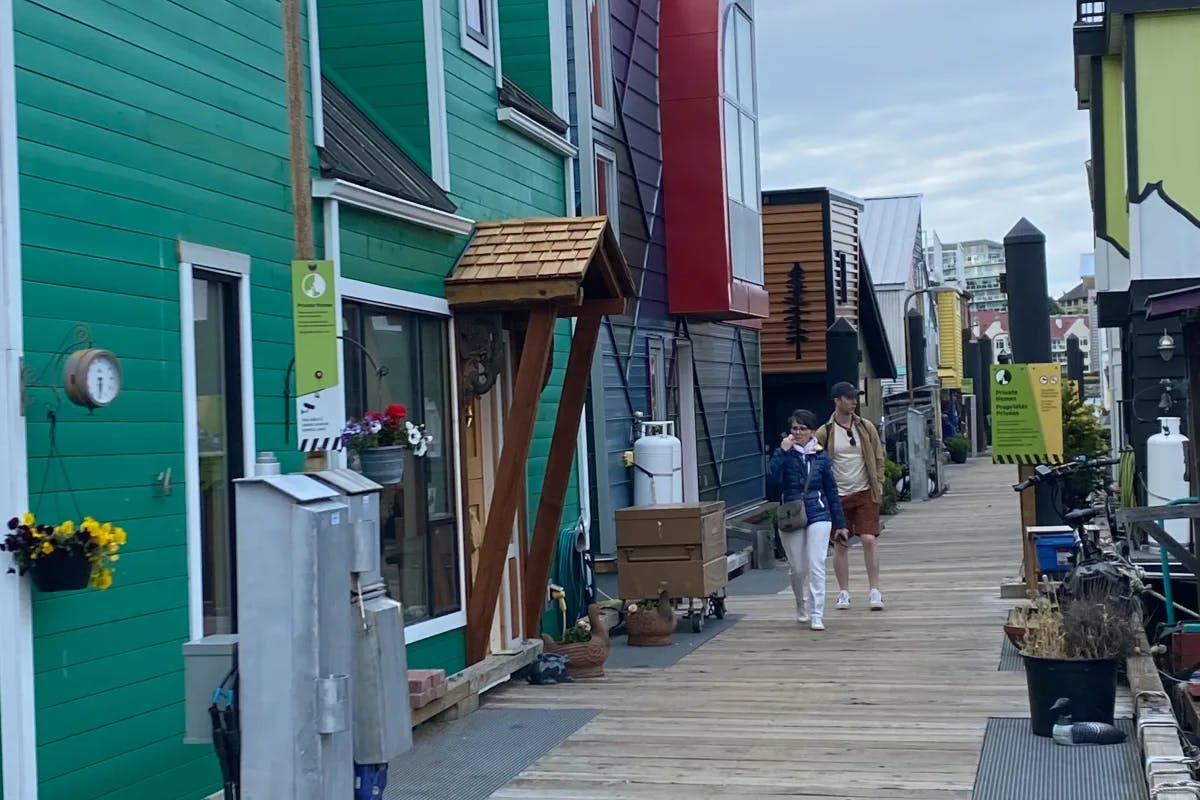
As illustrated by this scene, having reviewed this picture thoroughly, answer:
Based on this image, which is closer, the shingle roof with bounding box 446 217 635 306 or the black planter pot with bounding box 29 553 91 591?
the black planter pot with bounding box 29 553 91 591

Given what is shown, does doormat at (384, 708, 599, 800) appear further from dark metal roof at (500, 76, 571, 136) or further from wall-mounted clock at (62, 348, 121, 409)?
dark metal roof at (500, 76, 571, 136)

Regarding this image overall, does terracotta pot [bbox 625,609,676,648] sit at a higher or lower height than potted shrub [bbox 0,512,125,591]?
lower

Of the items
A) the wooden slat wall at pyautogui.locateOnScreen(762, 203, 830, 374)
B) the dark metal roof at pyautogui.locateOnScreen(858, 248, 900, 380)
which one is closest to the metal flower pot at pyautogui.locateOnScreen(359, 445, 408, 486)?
the wooden slat wall at pyautogui.locateOnScreen(762, 203, 830, 374)

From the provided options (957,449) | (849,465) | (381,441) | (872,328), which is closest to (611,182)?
(849,465)

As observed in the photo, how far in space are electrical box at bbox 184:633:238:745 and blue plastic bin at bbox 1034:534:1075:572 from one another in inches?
326

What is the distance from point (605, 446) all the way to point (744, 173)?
4.53 m

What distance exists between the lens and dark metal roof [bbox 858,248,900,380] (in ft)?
97.5

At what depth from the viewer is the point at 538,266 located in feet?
30.1

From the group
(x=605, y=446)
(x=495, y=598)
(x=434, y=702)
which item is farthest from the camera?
(x=605, y=446)

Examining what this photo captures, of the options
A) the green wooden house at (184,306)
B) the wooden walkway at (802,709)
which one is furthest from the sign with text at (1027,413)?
the green wooden house at (184,306)

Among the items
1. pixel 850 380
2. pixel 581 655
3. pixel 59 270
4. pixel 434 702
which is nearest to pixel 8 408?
pixel 59 270

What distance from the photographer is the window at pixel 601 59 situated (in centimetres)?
1384

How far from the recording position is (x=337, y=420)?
7.36m

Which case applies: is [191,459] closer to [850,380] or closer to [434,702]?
[434,702]
